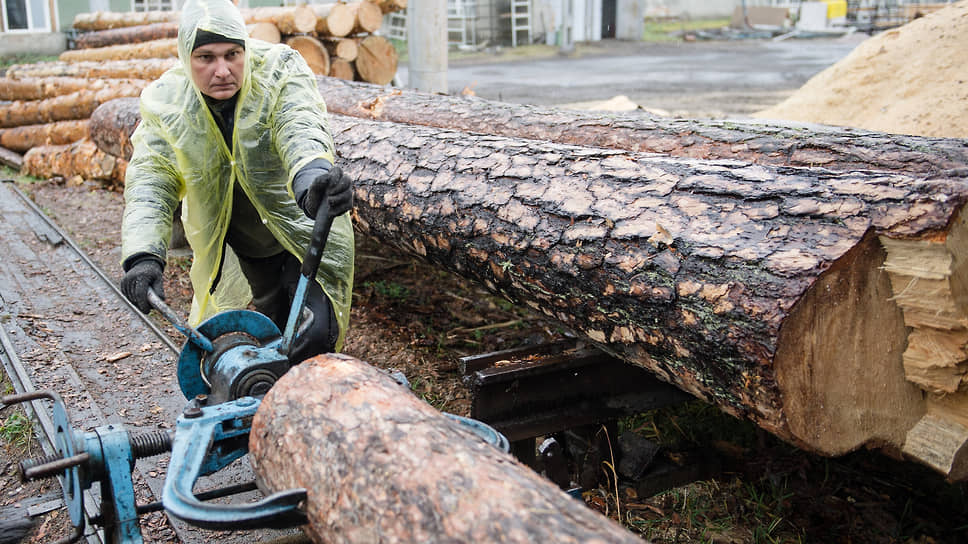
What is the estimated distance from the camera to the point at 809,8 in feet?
76.6

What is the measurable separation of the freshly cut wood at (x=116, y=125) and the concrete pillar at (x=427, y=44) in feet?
10.9

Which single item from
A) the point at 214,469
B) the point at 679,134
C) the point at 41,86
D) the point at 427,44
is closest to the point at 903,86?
the point at 679,134

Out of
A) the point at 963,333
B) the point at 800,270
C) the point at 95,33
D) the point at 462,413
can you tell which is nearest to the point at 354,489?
the point at 800,270

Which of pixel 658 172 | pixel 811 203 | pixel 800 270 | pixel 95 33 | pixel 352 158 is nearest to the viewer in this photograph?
pixel 800 270

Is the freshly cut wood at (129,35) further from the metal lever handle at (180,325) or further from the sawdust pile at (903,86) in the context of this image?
the metal lever handle at (180,325)

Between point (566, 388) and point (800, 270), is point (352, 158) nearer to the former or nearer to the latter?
point (566, 388)

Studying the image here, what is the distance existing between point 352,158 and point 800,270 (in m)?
2.68

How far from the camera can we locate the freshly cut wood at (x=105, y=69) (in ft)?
29.5

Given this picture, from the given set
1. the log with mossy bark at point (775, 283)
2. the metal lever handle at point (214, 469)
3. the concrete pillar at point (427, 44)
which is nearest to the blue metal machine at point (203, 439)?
the metal lever handle at point (214, 469)

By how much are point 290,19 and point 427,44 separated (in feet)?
5.26

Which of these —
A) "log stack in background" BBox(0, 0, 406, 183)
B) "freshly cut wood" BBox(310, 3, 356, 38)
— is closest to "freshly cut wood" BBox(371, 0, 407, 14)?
"log stack in background" BBox(0, 0, 406, 183)

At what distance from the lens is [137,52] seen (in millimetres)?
10711

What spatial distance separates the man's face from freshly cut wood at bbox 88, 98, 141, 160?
372cm

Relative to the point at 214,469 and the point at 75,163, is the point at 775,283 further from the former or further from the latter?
the point at 75,163
